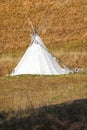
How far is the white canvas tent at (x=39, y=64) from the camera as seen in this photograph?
94.4 feet

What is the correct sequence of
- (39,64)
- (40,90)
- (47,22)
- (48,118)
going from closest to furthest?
(48,118) → (40,90) → (39,64) → (47,22)

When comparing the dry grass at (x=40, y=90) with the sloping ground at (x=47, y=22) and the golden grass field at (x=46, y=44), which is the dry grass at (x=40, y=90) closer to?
the golden grass field at (x=46, y=44)

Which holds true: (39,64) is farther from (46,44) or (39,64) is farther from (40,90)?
(46,44)

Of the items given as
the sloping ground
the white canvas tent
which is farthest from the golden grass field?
the white canvas tent

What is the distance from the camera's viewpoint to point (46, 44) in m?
45.4


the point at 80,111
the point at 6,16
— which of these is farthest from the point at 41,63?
the point at 6,16

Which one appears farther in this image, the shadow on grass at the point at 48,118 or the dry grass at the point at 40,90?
the dry grass at the point at 40,90

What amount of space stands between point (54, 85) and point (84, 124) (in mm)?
11172

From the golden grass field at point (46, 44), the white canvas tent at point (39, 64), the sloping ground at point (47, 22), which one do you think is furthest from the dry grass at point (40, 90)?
the sloping ground at point (47, 22)

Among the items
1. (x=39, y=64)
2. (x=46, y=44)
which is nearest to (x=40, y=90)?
(x=39, y=64)

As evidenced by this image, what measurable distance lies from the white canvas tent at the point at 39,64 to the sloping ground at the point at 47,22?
11.2 metres

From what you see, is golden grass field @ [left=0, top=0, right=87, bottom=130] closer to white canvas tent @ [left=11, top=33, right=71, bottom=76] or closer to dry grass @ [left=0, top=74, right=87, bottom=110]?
dry grass @ [left=0, top=74, right=87, bottom=110]

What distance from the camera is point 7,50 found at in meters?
44.6

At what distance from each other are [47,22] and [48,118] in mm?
39729
